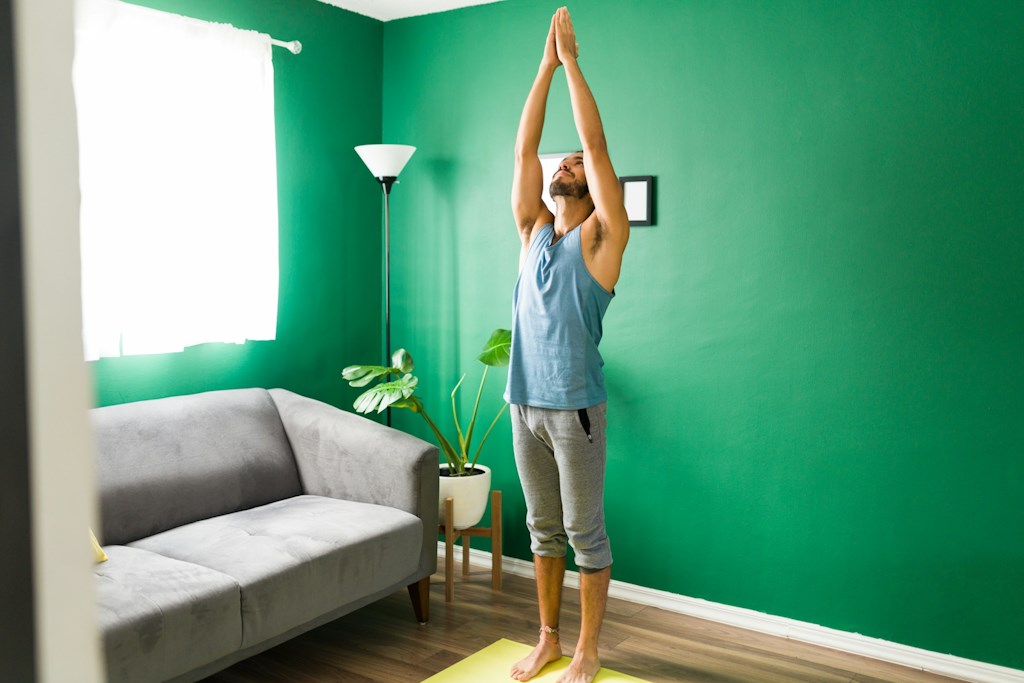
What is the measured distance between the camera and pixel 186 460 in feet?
10.4

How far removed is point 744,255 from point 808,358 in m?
0.43

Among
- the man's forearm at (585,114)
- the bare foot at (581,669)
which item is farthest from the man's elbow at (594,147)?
the bare foot at (581,669)

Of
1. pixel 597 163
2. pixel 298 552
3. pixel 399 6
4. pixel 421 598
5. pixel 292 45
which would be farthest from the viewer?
pixel 399 6

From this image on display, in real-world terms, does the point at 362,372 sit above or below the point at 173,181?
below

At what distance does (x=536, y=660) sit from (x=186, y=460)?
4.49ft

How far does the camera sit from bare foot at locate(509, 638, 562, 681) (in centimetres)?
287

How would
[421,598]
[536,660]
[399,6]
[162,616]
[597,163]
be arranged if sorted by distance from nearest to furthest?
[162,616] < [597,163] < [536,660] < [421,598] < [399,6]

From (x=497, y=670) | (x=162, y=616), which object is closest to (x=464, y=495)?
(x=497, y=670)

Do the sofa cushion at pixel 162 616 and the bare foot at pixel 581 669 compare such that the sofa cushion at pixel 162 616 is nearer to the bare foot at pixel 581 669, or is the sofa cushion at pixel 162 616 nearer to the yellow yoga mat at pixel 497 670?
the yellow yoga mat at pixel 497 670

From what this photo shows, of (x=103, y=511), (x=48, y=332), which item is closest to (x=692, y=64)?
(x=103, y=511)

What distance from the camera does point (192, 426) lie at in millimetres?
3277

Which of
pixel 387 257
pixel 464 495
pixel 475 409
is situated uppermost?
pixel 387 257

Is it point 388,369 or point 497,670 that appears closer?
point 497,670

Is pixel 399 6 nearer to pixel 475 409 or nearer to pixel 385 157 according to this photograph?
pixel 385 157
